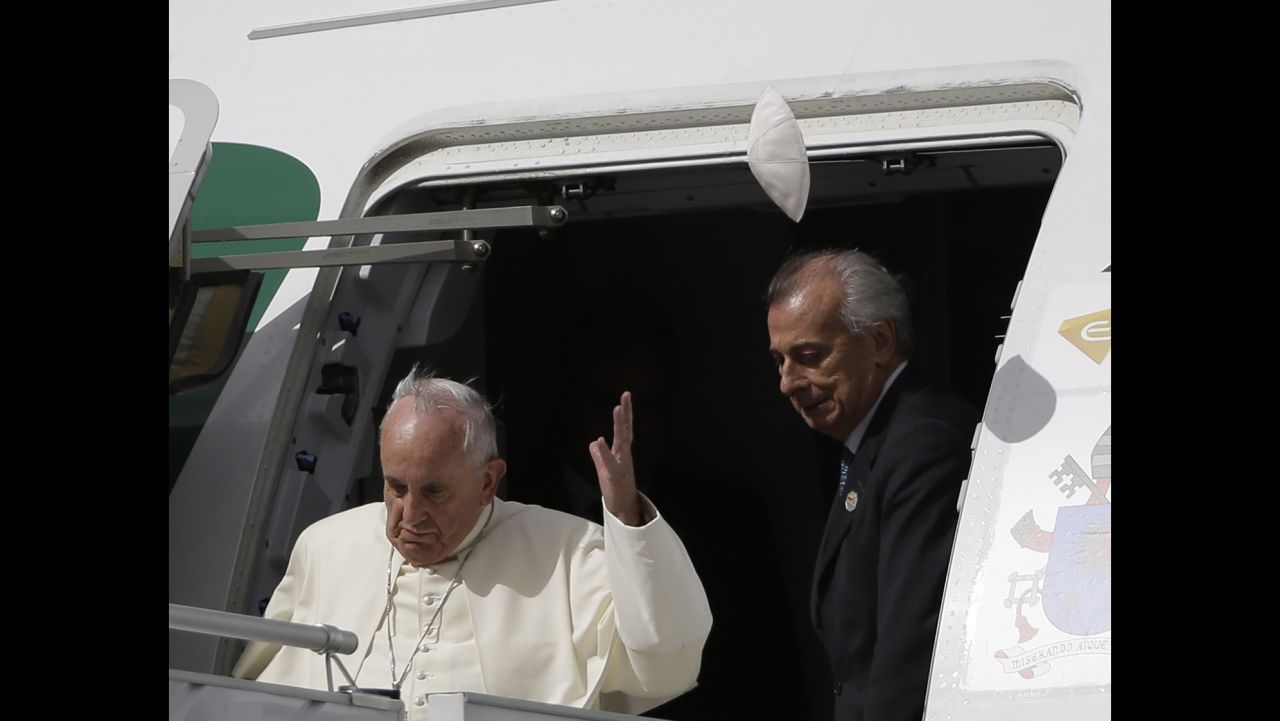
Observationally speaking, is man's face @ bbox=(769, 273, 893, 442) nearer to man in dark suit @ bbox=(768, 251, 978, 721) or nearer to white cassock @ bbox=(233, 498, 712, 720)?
man in dark suit @ bbox=(768, 251, 978, 721)

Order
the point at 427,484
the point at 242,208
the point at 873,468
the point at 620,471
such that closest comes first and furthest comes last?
the point at 620,471, the point at 873,468, the point at 427,484, the point at 242,208

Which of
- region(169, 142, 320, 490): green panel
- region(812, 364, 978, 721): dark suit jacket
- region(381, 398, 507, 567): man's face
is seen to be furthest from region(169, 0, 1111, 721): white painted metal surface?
region(381, 398, 507, 567): man's face

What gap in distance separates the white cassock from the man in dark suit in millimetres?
295

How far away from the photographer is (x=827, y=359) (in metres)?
3.50

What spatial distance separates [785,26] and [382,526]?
138 cm

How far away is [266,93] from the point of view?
4156 mm

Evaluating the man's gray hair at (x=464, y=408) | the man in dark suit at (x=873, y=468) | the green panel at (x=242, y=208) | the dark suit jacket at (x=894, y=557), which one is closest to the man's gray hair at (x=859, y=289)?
the man in dark suit at (x=873, y=468)

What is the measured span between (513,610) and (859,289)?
0.98 metres

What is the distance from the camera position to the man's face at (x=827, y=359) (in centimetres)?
347

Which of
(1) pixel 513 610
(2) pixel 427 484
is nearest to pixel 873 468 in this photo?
(1) pixel 513 610

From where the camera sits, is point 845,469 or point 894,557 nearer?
point 894,557

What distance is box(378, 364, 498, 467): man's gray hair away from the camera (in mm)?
3467

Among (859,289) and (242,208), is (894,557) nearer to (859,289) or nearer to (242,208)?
(859,289)

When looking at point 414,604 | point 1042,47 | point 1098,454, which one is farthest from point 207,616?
point 1042,47
